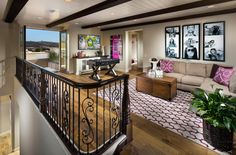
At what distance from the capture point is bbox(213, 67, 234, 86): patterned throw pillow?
4.34 metres

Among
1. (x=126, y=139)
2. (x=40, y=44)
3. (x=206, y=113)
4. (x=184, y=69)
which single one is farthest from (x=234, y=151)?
(x=40, y=44)

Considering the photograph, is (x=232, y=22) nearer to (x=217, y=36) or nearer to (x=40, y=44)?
(x=217, y=36)

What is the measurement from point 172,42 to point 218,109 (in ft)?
14.7

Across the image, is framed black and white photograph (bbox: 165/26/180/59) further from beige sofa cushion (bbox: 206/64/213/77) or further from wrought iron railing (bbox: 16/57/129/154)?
wrought iron railing (bbox: 16/57/129/154)

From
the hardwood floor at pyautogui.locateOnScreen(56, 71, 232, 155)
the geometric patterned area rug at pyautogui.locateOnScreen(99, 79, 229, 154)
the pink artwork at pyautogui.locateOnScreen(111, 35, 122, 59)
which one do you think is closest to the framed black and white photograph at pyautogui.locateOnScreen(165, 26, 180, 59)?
the geometric patterned area rug at pyautogui.locateOnScreen(99, 79, 229, 154)

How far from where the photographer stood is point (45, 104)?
9.62ft

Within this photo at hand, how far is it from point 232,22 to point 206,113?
3.92 m

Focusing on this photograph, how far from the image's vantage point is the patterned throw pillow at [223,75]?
434 cm

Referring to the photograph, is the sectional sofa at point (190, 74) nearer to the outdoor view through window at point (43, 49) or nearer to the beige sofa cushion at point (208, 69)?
the beige sofa cushion at point (208, 69)

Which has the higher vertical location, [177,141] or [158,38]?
[158,38]

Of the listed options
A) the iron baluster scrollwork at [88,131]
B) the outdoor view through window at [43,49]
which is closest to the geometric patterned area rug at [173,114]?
the iron baluster scrollwork at [88,131]

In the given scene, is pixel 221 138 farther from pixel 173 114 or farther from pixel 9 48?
pixel 9 48

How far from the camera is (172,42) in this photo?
642cm

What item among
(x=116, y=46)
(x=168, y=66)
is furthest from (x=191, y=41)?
(x=116, y=46)
